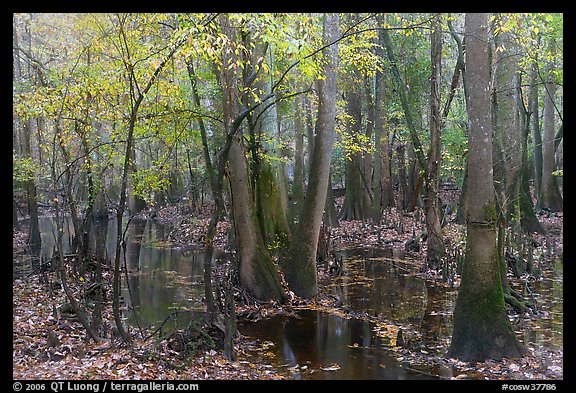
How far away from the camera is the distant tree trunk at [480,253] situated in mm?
6699

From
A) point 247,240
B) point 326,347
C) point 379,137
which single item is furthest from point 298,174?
point 326,347

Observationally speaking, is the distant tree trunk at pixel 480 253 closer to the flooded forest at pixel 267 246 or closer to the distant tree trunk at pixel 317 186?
the flooded forest at pixel 267 246

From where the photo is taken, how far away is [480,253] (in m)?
6.93

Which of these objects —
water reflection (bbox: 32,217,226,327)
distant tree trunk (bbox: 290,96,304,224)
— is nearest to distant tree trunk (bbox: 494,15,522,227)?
water reflection (bbox: 32,217,226,327)

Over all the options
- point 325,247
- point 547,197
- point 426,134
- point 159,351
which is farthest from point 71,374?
point 547,197

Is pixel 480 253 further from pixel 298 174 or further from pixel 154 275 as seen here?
pixel 298 174

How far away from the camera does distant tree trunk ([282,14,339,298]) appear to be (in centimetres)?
1097

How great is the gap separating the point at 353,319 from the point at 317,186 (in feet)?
9.68

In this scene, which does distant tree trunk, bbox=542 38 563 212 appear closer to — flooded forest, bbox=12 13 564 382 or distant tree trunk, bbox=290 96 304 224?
flooded forest, bbox=12 13 564 382

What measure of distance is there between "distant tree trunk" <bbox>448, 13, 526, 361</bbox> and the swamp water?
0.64 metres


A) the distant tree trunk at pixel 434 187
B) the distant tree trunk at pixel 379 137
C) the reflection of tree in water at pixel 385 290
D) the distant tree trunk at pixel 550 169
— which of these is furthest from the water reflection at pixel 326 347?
the distant tree trunk at pixel 550 169

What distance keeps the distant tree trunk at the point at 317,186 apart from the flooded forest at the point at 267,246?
0.11ft
